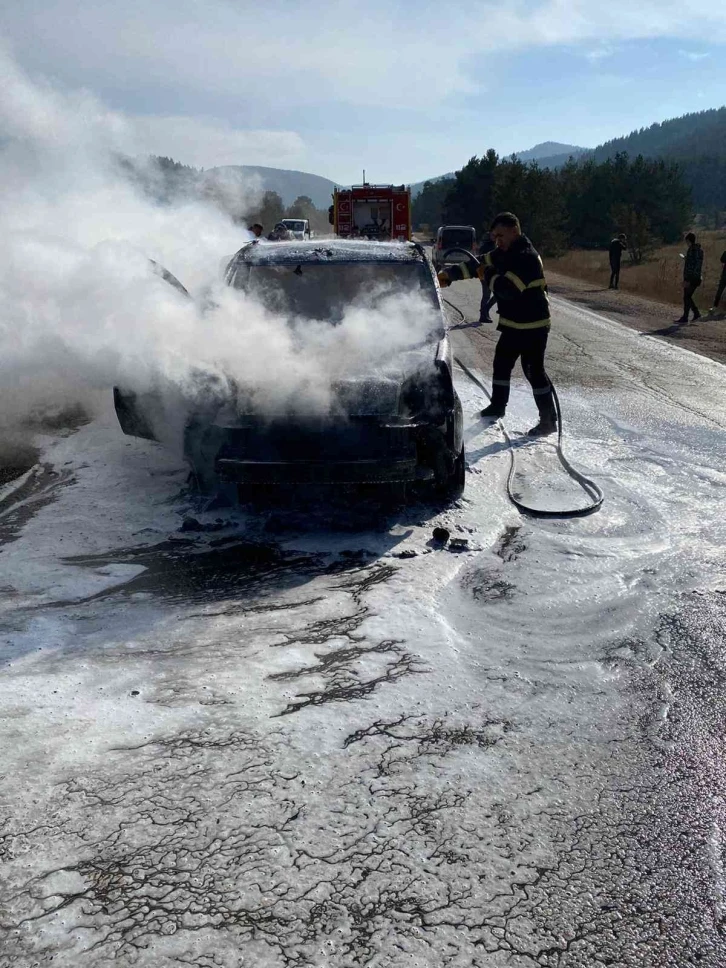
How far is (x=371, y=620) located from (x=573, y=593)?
1120mm

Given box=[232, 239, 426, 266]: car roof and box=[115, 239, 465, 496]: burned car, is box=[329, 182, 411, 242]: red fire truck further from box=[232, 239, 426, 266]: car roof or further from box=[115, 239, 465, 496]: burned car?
box=[115, 239, 465, 496]: burned car

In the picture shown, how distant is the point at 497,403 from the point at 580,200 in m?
53.6

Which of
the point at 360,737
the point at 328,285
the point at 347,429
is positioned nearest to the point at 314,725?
the point at 360,737

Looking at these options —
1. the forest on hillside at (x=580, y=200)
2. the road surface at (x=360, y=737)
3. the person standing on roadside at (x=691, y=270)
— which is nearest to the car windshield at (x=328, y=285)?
the road surface at (x=360, y=737)

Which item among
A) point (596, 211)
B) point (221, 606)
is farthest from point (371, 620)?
point (596, 211)

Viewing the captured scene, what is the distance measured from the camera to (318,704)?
3215 millimetres

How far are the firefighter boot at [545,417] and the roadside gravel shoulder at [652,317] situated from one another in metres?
6.08

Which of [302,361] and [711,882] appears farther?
[302,361]

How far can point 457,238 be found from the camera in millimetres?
32219

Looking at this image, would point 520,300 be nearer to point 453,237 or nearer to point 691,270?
point 691,270

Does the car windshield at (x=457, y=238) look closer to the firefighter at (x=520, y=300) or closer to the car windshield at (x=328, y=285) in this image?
the firefighter at (x=520, y=300)

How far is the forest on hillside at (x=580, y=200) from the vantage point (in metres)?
47.1

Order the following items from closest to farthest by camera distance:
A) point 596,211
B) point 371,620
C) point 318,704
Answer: point 318,704 → point 371,620 → point 596,211

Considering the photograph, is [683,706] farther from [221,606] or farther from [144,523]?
[144,523]
